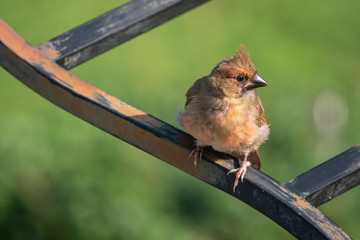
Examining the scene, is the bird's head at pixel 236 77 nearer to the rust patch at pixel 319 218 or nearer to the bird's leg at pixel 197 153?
the bird's leg at pixel 197 153

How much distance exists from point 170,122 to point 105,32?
73.5 inches

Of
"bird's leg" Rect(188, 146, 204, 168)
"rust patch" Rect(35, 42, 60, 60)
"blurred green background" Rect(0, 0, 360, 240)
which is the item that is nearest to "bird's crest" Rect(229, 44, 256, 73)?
"bird's leg" Rect(188, 146, 204, 168)

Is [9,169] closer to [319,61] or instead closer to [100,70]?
[100,70]

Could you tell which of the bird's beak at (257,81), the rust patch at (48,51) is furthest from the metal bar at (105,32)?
the bird's beak at (257,81)

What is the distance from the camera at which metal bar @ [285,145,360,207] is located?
1833 millimetres

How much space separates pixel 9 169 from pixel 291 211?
2.19m

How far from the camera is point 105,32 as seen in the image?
2314 mm

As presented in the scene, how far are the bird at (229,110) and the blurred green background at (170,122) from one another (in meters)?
0.41

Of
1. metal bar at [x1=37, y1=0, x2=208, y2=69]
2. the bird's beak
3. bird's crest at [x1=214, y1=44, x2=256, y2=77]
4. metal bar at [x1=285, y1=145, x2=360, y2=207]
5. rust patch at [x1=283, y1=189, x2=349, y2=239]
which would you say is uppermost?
bird's crest at [x1=214, y1=44, x2=256, y2=77]

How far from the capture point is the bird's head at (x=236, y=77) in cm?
251

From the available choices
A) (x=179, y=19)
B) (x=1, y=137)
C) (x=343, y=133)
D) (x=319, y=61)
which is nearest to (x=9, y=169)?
(x=1, y=137)

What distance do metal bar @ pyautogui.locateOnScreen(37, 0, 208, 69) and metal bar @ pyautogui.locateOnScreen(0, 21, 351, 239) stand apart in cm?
10

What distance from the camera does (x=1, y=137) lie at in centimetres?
382

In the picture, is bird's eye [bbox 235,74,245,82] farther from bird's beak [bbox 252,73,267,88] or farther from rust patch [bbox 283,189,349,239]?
rust patch [bbox 283,189,349,239]
